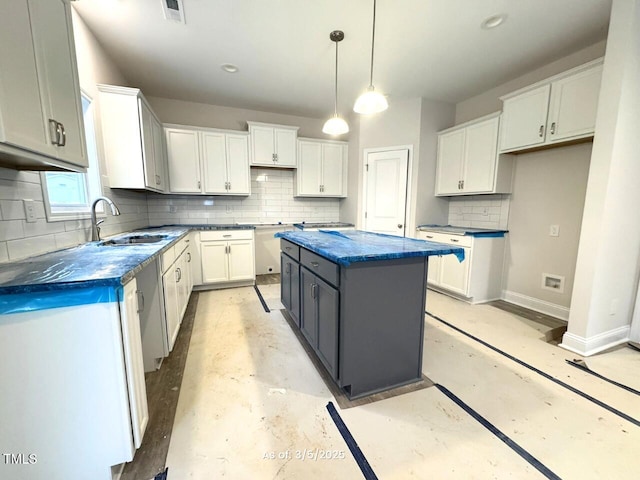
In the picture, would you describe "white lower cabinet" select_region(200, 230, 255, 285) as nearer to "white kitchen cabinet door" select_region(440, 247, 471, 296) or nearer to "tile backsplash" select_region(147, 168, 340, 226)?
"tile backsplash" select_region(147, 168, 340, 226)

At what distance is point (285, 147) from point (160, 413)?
143 inches

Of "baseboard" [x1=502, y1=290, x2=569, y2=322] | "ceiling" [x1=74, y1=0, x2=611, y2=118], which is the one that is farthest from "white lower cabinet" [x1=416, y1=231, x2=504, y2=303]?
"ceiling" [x1=74, y1=0, x2=611, y2=118]

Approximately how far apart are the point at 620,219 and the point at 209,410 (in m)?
3.37

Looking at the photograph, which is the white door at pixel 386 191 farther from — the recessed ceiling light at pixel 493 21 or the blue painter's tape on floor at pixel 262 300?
the blue painter's tape on floor at pixel 262 300

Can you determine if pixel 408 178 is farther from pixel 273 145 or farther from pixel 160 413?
pixel 160 413

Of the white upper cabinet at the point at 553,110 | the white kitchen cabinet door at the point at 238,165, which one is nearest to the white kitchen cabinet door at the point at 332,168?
the white kitchen cabinet door at the point at 238,165

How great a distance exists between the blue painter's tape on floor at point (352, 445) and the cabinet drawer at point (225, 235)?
267 centimetres

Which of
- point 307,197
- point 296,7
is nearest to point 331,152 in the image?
point 307,197

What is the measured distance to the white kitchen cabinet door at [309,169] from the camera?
4.31 meters

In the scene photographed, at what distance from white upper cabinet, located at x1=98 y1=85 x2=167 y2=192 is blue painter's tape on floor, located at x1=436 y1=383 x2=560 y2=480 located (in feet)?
10.9

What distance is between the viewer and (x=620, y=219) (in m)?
2.09

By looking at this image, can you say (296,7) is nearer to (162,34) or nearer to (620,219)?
(162,34)

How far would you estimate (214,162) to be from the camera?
12.5 ft

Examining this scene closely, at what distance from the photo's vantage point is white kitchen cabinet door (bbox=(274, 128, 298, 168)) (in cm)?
407
